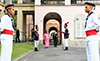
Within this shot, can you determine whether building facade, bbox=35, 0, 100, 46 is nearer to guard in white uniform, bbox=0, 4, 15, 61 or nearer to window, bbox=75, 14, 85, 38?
window, bbox=75, 14, 85, 38

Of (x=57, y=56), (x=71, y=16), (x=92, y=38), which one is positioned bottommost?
(x=57, y=56)

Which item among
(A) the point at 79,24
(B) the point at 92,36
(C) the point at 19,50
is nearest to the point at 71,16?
(A) the point at 79,24

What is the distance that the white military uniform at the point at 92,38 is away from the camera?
400 cm

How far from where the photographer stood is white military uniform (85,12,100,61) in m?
4.00

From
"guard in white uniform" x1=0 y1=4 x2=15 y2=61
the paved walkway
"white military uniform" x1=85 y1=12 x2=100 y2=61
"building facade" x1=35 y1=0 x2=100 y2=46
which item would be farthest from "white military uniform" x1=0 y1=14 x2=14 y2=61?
"building facade" x1=35 y1=0 x2=100 y2=46

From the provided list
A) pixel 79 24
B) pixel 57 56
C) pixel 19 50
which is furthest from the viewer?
pixel 79 24

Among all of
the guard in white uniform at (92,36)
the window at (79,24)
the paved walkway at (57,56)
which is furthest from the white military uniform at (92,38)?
the window at (79,24)

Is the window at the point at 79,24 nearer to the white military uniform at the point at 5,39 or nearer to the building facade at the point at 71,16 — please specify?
the building facade at the point at 71,16

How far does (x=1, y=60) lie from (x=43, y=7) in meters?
15.6

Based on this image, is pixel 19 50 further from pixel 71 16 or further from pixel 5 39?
pixel 71 16

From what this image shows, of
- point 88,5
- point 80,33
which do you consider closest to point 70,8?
Result: point 80,33

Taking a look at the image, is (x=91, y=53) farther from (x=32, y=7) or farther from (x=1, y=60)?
(x=32, y=7)

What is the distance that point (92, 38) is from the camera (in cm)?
404

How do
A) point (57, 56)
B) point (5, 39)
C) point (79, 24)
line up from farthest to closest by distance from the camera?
Result: point (79, 24) < point (57, 56) < point (5, 39)
